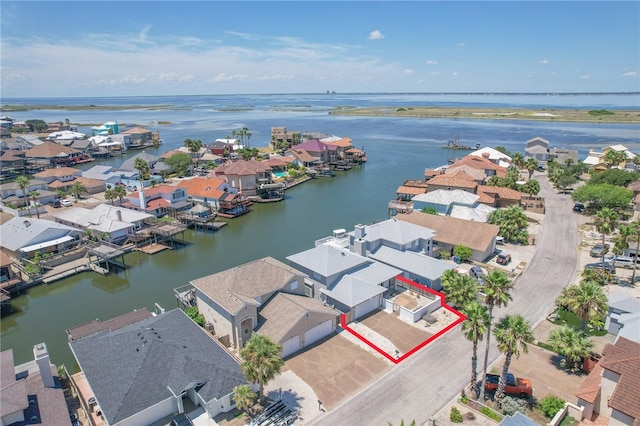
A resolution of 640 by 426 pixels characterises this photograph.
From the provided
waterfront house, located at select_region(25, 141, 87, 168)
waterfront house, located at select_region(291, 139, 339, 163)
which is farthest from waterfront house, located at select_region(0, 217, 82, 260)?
waterfront house, located at select_region(291, 139, 339, 163)

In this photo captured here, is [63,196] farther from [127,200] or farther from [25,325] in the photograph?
[25,325]

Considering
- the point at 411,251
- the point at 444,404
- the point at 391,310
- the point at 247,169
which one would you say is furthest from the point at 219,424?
the point at 247,169

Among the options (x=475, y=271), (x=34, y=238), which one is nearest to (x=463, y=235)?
(x=475, y=271)

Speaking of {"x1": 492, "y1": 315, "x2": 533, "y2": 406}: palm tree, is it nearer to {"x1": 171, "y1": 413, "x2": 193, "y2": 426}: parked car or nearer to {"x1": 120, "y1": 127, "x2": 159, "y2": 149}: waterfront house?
{"x1": 171, "y1": 413, "x2": 193, "y2": 426}: parked car

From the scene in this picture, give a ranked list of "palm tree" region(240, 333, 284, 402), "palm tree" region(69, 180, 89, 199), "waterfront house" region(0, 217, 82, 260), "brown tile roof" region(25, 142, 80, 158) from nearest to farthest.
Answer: "palm tree" region(240, 333, 284, 402), "waterfront house" region(0, 217, 82, 260), "palm tree" region(69, 180, 89, 199), "brown tile roof" region(25, 142, 80, 158)

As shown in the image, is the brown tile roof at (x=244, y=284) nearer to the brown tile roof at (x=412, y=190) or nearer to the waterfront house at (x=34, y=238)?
the waterfront house at (x=34, y=238)

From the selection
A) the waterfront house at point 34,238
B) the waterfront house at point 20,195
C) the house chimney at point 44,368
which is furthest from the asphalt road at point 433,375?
the waterfront house at point 20,195

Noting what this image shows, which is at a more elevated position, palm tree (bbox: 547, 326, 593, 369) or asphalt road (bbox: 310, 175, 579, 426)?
palm tree (bbox: 547, 326, 593, 369)
